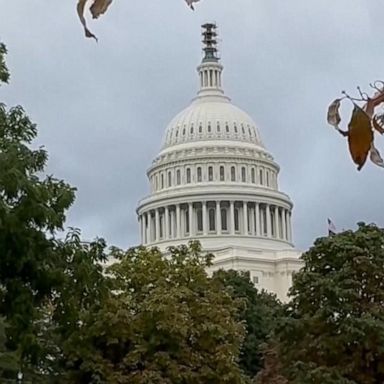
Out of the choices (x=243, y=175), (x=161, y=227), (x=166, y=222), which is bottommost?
(x=161, y=227)

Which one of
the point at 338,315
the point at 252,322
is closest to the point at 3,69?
the point at 338,315

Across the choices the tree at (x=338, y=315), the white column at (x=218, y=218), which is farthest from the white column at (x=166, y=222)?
the tree at (x=338, y=315)

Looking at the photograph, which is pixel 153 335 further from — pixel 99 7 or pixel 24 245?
pixel 99 7

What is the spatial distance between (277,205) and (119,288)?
87621 mm

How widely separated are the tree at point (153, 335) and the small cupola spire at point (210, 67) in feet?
316

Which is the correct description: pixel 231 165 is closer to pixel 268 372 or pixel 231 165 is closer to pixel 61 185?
pixel 268 372

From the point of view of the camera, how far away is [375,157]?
1914 millimetres

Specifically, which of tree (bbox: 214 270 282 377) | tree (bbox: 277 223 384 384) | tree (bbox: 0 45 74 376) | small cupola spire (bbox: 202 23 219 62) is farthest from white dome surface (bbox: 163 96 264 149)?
tree (bbox: 0 45 74 376)

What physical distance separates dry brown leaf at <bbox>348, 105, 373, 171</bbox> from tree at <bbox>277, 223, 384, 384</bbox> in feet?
90.6

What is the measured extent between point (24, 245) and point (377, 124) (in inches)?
853

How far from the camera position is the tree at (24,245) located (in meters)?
22.8

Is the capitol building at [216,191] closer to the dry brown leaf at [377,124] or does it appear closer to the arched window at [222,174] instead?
the arched window at [222,174]

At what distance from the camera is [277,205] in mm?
117125

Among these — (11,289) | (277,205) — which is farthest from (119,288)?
(277,205)
